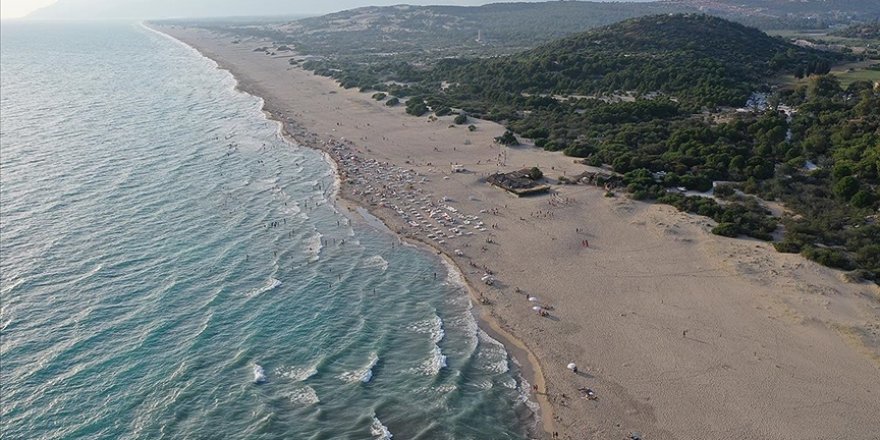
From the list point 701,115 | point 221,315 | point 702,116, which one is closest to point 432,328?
point 221,315

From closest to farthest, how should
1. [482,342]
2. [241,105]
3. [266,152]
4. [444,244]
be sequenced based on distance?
[482,342] → [444,244] → [266,152] → [241,105]

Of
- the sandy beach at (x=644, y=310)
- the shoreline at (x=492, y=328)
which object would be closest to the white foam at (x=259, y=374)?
the shoreline at (x=492, y=328)

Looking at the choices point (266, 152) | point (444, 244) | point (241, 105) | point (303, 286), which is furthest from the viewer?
point (241, 105)

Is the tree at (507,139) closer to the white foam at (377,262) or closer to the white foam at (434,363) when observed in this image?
the white foam at (377,262)

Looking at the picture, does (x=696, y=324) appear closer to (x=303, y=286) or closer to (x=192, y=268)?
(x=303, y=286)

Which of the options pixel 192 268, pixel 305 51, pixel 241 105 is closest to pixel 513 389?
pixel 192 268

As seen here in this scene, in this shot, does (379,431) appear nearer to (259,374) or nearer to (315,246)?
(259,374)

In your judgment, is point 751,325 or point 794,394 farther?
point 751,325

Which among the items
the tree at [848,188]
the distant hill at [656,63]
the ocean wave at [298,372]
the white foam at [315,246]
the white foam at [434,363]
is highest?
the distant hill at [656,63]
